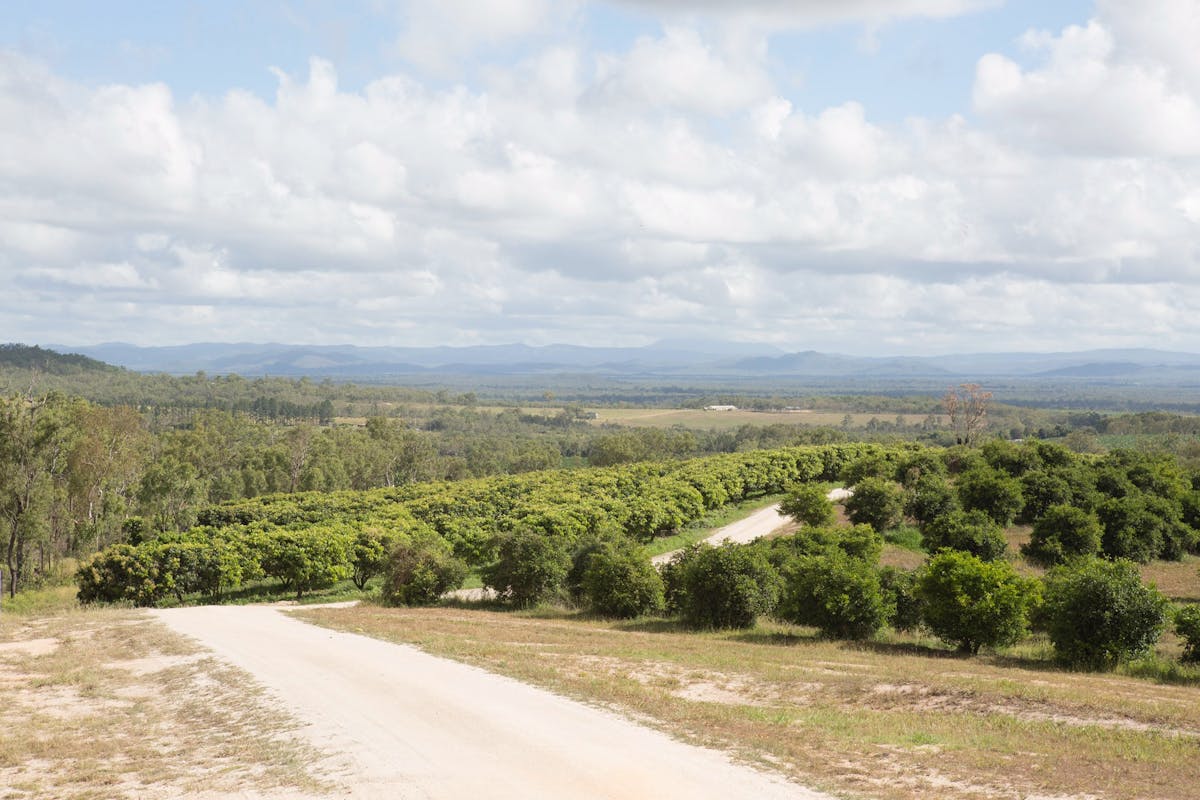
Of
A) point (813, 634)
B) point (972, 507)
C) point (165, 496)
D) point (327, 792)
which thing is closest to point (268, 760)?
point (327, 792)

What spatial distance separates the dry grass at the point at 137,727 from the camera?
1390cm

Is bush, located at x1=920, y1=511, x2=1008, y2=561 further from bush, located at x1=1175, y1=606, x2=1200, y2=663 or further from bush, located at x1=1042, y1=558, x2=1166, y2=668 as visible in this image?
bush, located at x1=1042, y1=558, x2=1166, y2=668

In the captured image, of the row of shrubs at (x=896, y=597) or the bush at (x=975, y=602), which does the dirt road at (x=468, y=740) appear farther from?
the bush at (x=975, y=602)

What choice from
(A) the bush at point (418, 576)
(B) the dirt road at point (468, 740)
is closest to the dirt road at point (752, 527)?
(A) the bush at point (418, 576)

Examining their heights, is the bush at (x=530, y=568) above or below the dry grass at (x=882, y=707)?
below

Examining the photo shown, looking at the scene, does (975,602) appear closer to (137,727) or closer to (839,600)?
(839,600)

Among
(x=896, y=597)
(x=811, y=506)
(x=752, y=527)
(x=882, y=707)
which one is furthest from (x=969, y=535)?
(x=882, y=707)

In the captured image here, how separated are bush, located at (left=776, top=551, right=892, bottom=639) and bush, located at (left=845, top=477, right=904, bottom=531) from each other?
27.5 m

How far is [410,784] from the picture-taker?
517 inches

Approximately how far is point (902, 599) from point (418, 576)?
65.5 ft

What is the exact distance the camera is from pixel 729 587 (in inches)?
1240

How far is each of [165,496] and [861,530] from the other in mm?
62294

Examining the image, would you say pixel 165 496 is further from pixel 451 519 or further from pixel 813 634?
pixel 813 634

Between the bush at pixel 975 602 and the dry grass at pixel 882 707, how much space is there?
905mm
